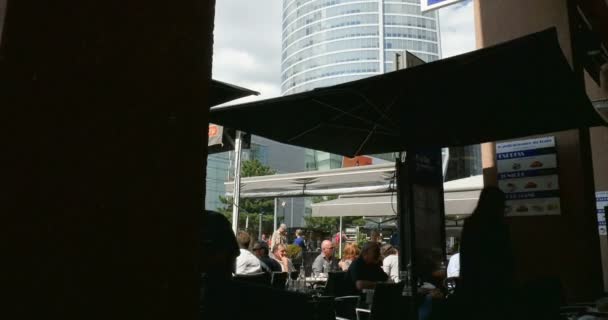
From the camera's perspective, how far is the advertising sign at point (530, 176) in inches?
202

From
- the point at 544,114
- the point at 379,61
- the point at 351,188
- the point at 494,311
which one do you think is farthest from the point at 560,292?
the point at 379,61

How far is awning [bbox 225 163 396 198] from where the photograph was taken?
332 inches

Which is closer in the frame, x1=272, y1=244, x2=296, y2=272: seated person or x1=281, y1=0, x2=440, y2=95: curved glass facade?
x1=272, y1=244, x2=296, y2=272: seated person

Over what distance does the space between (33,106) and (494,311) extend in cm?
318

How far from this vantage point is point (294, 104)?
4.50m

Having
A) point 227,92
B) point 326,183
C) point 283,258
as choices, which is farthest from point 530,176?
point 283,258

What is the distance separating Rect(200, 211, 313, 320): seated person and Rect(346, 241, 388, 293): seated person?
4438 mm

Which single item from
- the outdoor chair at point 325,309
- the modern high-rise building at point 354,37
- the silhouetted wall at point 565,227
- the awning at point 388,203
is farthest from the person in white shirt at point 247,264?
the modern high-rise building at point 354,37

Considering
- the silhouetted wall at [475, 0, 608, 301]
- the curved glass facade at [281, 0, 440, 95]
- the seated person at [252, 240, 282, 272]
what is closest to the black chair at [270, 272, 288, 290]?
the seated person at [252, 240, 282, 272]

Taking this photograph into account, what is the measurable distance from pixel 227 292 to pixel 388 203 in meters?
7.75

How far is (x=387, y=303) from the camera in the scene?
4.71 metres

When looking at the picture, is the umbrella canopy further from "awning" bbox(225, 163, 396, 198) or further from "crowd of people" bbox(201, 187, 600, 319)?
"awning" bbox(225, 163, 396, 198)

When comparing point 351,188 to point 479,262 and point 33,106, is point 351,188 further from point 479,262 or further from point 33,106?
point 33,106

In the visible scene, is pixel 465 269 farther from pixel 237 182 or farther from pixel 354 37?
pixel 354 37
